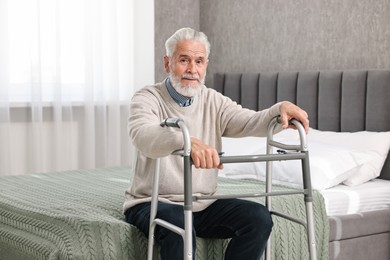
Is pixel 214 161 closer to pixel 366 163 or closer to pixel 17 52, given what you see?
pixel 366 163

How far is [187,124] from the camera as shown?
110 inches

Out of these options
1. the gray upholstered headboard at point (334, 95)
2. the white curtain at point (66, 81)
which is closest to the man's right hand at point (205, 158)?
the gray upholstered headboard at point (334, 95)

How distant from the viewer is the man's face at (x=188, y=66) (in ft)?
8.81

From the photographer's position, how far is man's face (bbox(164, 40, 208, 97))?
269 cm

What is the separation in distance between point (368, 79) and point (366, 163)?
0.55m

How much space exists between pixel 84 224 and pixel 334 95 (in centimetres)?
212

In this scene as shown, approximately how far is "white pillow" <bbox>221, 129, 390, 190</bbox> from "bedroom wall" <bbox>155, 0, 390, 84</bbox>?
0.53 metres

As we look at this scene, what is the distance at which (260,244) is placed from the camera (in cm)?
257

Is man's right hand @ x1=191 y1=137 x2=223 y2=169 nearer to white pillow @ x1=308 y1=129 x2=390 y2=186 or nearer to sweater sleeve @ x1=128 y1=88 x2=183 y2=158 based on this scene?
sweater sleeve @ x1=128 y1=88 x2=183 y2=158

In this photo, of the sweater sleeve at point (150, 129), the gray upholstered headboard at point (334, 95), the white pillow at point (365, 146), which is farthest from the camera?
the gray upholstered headboard at point (334, 95)

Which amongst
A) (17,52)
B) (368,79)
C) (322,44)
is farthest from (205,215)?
(17,52)

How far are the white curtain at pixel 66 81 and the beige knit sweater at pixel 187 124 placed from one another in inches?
90.3

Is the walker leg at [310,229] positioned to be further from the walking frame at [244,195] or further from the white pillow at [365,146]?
the white pillow at [365,146]

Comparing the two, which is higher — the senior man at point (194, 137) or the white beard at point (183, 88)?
the white beard at point (183, 88)
